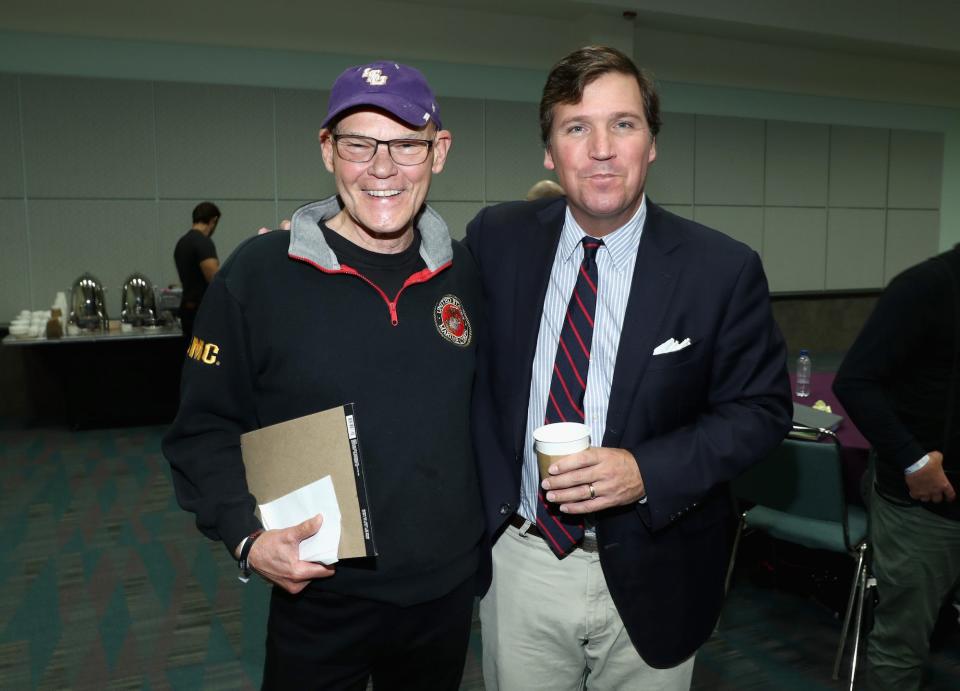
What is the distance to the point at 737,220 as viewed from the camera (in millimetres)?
8945

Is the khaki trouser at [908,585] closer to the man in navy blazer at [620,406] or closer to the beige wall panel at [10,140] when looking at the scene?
the man in navy blazer at [620,406]

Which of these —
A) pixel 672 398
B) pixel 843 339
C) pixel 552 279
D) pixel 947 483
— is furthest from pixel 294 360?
pixel 843 339

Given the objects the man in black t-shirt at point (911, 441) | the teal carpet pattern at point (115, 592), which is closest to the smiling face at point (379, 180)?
the man in black t-shirt at point (911, 441)

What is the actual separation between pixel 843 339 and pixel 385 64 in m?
9.44

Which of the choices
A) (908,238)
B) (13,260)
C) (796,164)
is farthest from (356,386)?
(908,238)

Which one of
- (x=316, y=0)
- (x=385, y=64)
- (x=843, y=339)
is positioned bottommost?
(x=843, y=339)

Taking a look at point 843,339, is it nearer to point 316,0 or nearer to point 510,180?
point 510,180

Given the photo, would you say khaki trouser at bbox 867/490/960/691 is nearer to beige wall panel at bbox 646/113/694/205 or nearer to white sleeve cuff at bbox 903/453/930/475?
white sleeve cuff at bbox 903/453/930/475

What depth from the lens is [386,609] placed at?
1271 mm

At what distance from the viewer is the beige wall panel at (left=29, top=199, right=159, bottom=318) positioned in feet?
21.0

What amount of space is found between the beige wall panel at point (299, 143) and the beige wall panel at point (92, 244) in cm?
127

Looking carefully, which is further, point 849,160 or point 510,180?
point 849,160

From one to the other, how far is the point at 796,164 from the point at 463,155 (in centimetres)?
451

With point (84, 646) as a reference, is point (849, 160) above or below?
above
